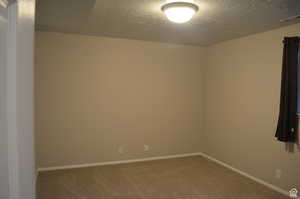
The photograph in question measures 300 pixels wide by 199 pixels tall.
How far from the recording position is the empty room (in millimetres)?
2900

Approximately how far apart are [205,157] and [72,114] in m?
2.95

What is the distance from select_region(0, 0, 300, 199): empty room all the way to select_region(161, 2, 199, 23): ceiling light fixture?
0.01 m

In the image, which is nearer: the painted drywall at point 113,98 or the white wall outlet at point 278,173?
the white wall outlet at point 278,173

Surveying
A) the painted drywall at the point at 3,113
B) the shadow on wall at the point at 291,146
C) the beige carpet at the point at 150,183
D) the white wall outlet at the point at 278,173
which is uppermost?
the painted drywall at the point at 3,113

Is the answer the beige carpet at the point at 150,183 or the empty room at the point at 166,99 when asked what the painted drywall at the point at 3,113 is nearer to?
the empty room at the point at 166,99

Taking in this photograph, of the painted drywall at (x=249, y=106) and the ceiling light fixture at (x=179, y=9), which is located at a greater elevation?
the ceiling light fixture at (x=179, y=9)

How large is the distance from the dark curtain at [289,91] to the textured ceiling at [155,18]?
0.40 meters

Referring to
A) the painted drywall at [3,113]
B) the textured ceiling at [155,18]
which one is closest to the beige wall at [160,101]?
the textured ceiling at [155,18]

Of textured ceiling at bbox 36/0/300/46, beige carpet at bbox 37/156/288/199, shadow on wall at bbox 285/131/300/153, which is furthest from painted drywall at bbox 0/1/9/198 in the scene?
shadow on wall at bbox 285/131/300/153

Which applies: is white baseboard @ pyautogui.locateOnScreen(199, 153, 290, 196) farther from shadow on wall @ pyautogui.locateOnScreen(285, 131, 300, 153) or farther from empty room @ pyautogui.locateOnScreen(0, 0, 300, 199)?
shadow on wall @ pyautogui.locateOnScreen(285, 131, 300, 153)

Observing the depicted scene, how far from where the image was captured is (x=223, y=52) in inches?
169

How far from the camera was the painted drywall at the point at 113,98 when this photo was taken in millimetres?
3754

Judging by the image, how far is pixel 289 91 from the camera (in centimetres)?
296

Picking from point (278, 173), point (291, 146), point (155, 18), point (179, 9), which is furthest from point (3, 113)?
point (278, 173)
